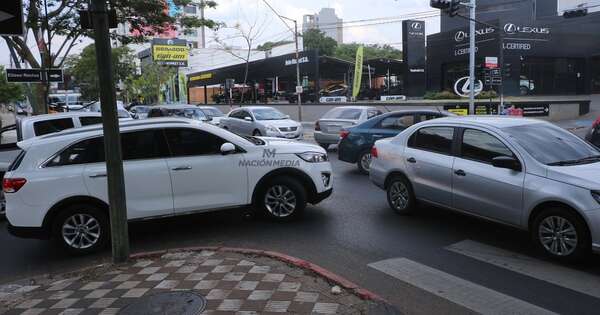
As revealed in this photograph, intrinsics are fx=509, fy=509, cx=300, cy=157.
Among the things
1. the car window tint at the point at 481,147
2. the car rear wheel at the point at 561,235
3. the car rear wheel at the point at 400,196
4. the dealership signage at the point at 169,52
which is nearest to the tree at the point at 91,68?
the dealership signage at the point at 169,52

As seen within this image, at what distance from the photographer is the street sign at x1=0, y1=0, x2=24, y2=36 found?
13.5ft

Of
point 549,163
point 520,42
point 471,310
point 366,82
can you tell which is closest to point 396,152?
point 549,163

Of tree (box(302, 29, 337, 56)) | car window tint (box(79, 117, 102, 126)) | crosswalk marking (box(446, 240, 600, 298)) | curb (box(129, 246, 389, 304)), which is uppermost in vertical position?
tree (box(302, 29, 337, 56))

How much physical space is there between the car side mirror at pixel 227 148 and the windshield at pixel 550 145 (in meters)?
3.61

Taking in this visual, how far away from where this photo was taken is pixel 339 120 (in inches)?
616

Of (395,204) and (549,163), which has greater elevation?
(549,163)

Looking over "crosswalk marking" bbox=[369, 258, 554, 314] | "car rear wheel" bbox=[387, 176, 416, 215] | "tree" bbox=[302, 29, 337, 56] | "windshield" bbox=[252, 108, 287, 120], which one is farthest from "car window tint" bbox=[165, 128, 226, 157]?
"tree" bbox=[302, 29, 337, 56]

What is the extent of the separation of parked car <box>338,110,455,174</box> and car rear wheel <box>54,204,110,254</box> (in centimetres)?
687

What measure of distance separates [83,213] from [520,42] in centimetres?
3494

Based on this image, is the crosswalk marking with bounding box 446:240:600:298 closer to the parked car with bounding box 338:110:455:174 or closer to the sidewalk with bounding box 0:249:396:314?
the sidewalk with bounding box 0:249:396:314

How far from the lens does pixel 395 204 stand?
798 centimetres

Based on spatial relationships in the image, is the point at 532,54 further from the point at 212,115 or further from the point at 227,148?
the point at 227,148

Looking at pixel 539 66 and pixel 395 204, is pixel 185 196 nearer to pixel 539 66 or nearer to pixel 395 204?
pixel 395 204

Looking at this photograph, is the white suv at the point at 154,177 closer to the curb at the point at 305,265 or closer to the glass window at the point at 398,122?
the curb at the point at 305,265
